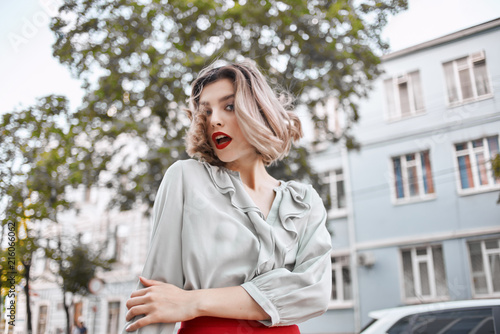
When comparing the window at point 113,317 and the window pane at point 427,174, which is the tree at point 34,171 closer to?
the window at point 113,317

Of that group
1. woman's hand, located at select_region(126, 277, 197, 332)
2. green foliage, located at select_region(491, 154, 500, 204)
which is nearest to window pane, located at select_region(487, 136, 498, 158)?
green foliage, located at select_region(491, 154, 500, 204)

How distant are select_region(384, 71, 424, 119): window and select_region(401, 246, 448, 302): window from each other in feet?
8.16

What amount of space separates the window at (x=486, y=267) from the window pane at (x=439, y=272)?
571 millimetres

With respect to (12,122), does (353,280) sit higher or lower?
lower

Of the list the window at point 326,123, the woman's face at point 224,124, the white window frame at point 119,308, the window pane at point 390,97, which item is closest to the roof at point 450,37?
the window pane at point 390,97

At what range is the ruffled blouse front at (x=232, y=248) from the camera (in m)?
0.80

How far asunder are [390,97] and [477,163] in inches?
95.0

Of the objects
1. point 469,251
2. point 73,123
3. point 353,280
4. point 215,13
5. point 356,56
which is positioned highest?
point 215,13

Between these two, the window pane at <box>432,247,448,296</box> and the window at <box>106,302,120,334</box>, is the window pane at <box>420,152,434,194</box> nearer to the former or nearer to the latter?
the window pane at <box>432,247,448,296</box>

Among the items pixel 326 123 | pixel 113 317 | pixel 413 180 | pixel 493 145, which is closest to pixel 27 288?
pixel 113 317

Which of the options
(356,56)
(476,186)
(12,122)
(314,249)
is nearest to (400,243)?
(476,186)

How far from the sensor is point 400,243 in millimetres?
8203

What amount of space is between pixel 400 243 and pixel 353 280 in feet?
4.45

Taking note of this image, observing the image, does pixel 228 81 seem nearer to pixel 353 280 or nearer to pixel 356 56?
pixel 356 56
